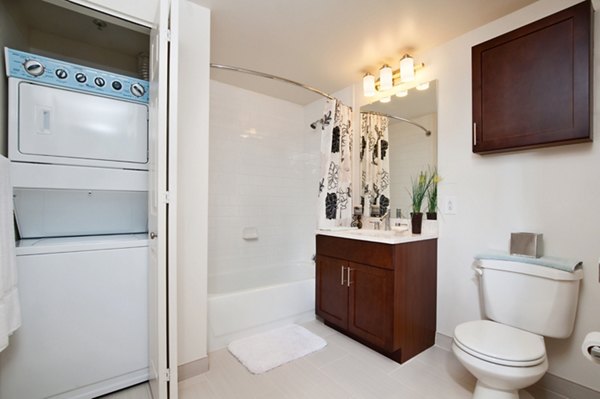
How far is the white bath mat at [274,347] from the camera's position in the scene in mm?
1840

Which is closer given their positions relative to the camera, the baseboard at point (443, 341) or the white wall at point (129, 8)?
the white wall at point (129, 8)

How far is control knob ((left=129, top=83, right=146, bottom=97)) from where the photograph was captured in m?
1.75

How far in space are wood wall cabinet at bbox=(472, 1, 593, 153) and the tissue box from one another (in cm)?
54

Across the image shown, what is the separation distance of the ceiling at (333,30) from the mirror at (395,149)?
15.4 inches

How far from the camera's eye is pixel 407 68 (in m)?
2.16

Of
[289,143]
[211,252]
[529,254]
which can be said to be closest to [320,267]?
[211,252]

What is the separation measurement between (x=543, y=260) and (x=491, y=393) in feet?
2.51

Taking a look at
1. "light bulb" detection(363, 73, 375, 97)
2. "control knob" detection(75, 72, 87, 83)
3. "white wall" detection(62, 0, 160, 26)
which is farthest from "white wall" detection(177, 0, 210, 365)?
"light bulb" detection(363, 73, 375, 97)

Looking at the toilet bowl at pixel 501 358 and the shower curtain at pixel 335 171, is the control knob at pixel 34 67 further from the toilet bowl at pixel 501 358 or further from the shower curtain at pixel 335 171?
the toilet bowl at pixel 501 358

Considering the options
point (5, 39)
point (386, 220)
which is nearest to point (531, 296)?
point (386, 220)

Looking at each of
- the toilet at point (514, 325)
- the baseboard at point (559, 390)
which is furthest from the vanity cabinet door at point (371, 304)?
the baseboard at point (559, 390)

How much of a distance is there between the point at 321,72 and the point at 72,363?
9.24ft

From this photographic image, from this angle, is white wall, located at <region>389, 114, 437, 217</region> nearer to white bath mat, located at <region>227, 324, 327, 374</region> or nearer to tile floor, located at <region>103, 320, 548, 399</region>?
tile floor, located at <region>103, 320, 548, 399</region>

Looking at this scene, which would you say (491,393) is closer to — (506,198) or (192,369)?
(506,198)
